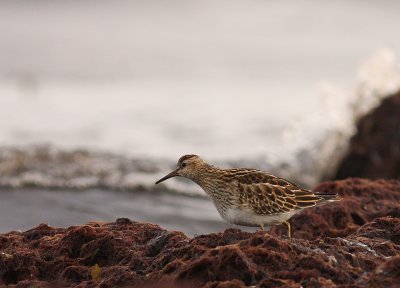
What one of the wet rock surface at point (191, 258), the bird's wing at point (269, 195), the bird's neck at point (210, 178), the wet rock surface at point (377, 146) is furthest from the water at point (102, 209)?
the wet rock surface at point (191, 258)

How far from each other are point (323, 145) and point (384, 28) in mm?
12171

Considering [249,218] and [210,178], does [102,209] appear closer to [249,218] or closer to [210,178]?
[210,178]

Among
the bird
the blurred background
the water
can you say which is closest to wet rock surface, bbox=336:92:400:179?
the blurred background

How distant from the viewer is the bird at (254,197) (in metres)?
7.62

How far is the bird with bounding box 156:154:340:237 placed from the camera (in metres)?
7.62

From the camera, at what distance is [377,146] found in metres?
12.7

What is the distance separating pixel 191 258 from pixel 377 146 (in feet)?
25.0

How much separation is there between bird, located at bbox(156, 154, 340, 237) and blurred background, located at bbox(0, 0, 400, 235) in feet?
8.55

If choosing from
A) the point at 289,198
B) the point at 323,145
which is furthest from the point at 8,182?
the point at 289,198

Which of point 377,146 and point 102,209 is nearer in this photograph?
point 102,209

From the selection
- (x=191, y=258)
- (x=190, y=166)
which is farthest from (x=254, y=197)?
(x=191, y=258)

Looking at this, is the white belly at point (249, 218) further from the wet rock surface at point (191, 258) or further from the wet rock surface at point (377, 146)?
the wet rock surface at point (377, 146)

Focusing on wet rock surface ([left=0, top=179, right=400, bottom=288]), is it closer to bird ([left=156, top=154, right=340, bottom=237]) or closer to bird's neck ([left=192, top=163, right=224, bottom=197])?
bird ([left=156, top=154, right=340, bottom=237])

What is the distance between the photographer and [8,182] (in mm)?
12195
